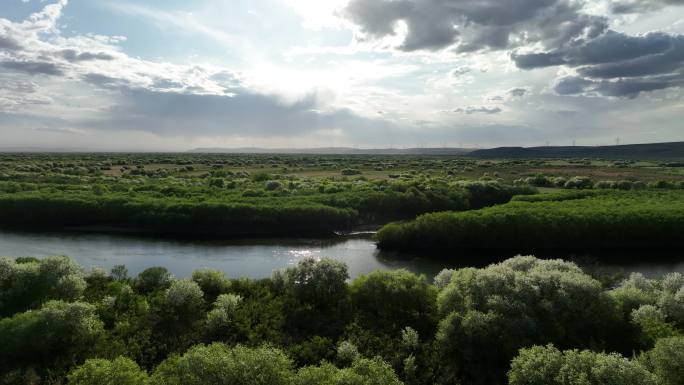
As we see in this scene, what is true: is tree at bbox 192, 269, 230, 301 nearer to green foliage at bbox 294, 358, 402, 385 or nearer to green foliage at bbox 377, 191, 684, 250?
green foliage at bbox 294, 358, 402, 385

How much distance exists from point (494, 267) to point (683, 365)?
8862 mm

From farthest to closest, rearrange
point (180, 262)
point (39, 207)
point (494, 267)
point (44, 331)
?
point (39, 207), point (180, 262), point (494, 267), point (44, 331)

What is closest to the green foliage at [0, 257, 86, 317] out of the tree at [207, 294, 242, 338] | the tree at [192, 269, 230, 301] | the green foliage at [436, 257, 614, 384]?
the tree at [192, 269, 230, 301]

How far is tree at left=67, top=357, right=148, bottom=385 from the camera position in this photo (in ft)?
48.1

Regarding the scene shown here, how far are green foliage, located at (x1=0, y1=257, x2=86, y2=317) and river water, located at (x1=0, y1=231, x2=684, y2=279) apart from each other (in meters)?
16.0

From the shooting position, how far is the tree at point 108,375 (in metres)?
14.6

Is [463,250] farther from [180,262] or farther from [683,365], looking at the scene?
[683,365]

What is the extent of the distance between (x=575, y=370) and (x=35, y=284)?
83.4 feet

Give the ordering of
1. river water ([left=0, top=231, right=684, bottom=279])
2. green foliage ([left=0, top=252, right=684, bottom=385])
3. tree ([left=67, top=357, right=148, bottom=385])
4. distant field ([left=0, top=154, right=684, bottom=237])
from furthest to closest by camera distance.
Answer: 1. distant field ([left=0, top=154, right=684, bottom=237])
2. river water ([left=0, top=231, right=684, bottom=279])
3. green foliage ([left=0, top=252, right=684, bottom=385])
4. tree ([left=67, top=357, right=148, bottom=385])

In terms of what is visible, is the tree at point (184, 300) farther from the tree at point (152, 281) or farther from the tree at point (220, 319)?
the tree at point (152, 281)

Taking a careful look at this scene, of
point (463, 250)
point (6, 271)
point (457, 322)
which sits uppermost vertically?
point (6, 271)

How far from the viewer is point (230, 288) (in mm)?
27281

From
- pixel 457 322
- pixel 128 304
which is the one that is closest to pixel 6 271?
pixel 128 304

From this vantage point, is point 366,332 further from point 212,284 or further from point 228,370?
point 212,284
